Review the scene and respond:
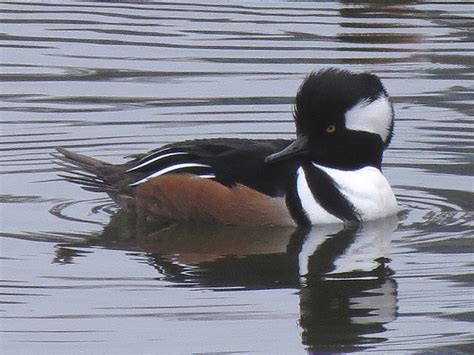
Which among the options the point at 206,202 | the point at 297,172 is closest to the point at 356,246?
the point at 297,172

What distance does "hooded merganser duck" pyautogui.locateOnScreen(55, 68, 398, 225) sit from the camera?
10109mm

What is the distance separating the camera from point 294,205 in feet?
33.3

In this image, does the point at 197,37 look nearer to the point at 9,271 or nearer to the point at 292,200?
the point at 292,200

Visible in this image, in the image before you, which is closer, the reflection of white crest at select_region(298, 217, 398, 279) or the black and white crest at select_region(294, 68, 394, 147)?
the reflection of white crest at select_region(298, 217, 398, 279)

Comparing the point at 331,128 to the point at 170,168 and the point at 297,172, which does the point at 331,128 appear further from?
the point at 170,168

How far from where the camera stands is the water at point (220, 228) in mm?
8219

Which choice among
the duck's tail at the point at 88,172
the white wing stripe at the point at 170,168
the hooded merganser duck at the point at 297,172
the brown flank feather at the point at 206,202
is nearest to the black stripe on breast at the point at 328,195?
the hooded merganser duck at the point at 297,172

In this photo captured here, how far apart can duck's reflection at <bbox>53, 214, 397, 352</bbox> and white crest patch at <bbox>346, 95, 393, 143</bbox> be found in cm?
59

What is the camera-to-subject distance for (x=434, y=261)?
9.41 metres

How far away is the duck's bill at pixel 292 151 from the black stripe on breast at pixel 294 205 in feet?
0.47

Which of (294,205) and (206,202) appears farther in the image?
(206,202)

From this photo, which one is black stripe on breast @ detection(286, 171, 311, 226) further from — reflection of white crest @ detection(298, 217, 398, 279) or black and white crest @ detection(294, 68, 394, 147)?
black and white crest @ detection(294, 68, 394, 147)

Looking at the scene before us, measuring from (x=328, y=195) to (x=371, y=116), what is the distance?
1.80 feet

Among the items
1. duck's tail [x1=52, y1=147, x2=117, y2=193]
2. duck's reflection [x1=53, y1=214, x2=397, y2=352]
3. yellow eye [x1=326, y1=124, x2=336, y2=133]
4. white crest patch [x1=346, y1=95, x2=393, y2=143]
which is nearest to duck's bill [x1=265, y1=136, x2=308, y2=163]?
yellow eye [x1=326, y1=124, x2=336, y2=133]
